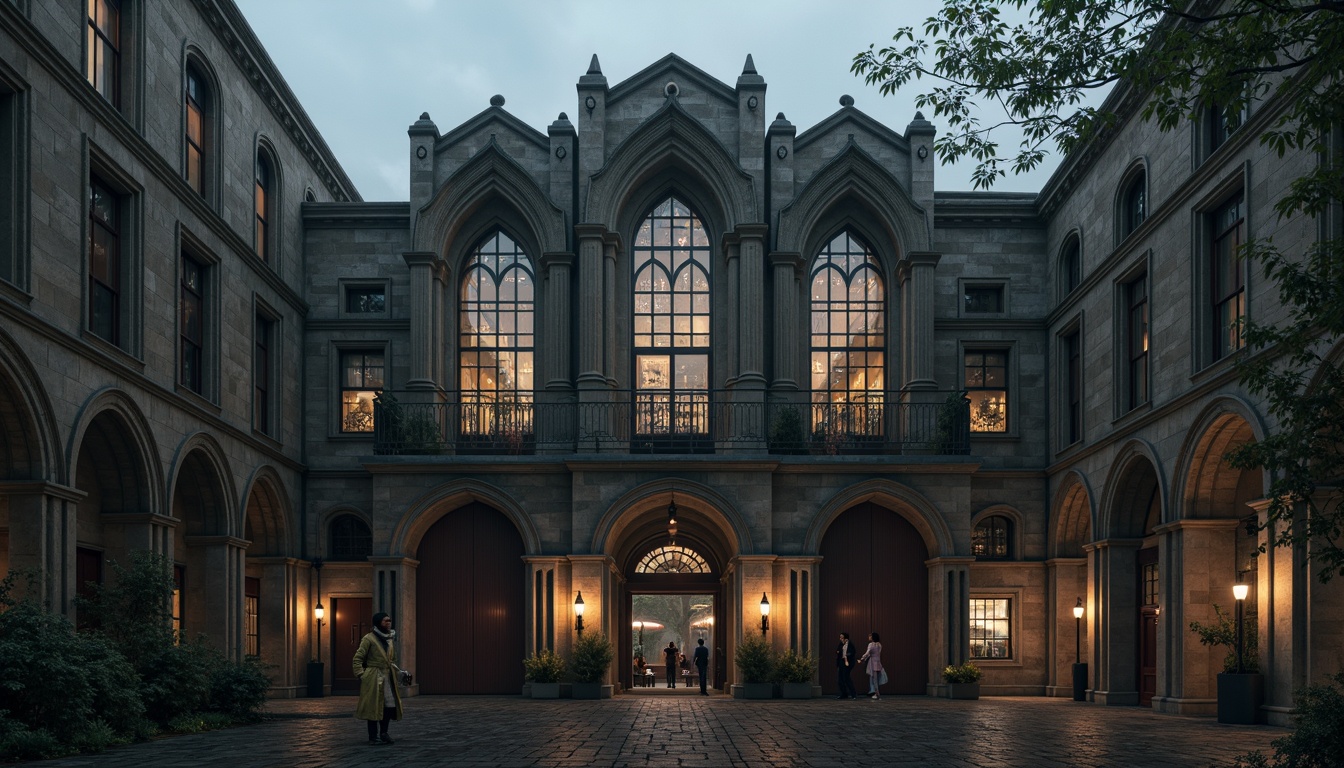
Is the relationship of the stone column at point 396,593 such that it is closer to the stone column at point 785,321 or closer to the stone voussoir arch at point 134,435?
the stone voussoir arch at point 134,435

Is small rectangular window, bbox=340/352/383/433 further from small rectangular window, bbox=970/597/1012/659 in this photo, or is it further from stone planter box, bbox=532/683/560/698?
small rectangular window, bbox=970/597/1012/659

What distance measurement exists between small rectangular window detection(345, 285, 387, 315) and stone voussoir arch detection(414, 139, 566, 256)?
1985mm

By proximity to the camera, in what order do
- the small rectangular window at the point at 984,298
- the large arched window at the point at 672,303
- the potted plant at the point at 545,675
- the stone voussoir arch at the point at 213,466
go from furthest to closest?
1. the small rectangular window at the point at 984,298
2. the large arched window at the point at 672,303
3. the potted plant at the point at 545,675
4. the stone voussoir arch at the point at 213,466

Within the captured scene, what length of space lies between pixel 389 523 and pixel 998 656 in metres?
13.6

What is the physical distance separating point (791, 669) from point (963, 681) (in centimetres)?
349

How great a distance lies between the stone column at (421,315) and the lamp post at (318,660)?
4.68m

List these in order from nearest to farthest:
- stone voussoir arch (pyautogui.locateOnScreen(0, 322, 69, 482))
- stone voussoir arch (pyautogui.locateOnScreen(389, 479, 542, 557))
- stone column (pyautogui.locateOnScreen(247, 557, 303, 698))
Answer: stone voussoir arch (pyautogui.locateOnScreen(0, 322, 69, 482)), stone voussoir arch (pyautogui.locateOnScreen(389, 479, 542, 557)), stone column (pyautogui.locateOnScreen(247, 557, 303, 698))

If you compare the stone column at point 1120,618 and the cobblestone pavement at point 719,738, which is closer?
the cobblestone pavement at point 719,738

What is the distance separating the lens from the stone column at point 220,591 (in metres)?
24.9

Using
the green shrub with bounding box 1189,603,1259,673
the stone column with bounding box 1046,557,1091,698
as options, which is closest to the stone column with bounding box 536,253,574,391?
the stone column with bounding box 1046,557,1091,698

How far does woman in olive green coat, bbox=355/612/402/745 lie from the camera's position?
15688mm

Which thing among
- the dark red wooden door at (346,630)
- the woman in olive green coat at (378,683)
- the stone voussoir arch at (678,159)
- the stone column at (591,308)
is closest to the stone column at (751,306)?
the stone voussoir arch at (678,159)

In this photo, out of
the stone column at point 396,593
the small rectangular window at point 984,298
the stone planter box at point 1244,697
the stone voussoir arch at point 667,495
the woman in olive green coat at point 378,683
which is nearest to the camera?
the woman in olive green coat at point 378,683

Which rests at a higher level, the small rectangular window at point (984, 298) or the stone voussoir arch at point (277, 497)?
the small rectangular window at point (984, 298)
